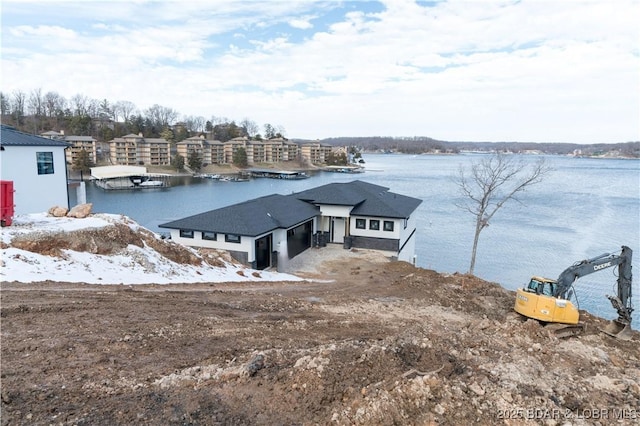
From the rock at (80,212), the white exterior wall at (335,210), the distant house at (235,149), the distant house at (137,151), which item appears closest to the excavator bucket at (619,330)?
the white exterior wall at (335,210)

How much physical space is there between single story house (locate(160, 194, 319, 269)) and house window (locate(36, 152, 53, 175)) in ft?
18.3

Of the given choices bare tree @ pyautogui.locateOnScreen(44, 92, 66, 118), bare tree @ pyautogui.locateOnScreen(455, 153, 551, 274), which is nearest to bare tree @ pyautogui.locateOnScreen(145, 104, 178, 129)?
bare tree @ pyautogui.locateOnScreen(44, 92, 66, 118)

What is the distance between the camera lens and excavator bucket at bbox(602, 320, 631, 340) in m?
11.1

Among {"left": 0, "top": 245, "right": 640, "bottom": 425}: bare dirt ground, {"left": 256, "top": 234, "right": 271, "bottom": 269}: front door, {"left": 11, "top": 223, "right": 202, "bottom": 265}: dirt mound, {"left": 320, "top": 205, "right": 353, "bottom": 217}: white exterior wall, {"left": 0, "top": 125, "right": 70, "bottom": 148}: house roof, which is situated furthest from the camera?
{"left": 320, "top": 205, "right": 353, "bottom": 217}: white exterior wall

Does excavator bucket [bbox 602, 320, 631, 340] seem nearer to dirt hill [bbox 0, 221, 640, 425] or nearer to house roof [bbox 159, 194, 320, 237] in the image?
dirt hill [bbox 0, 221, 640, 425]

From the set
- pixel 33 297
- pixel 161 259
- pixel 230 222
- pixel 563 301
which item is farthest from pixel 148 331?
pixel 230 222

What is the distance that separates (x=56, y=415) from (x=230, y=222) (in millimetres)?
14354

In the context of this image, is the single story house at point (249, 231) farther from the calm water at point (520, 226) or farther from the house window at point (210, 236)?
the calm water at point (520, 226)

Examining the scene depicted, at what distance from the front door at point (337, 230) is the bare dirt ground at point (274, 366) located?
13.7 metres

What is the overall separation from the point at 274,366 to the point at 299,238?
16.7 meters

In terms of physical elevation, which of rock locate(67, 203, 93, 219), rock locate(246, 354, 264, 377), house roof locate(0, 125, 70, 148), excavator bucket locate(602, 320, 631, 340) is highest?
house roof locate(0, 125, 70, 148)

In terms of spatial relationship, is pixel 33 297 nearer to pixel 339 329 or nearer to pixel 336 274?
pixel 339 329

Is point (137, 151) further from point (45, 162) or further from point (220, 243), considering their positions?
point (220, 243)

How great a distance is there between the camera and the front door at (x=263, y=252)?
62.8 ft
